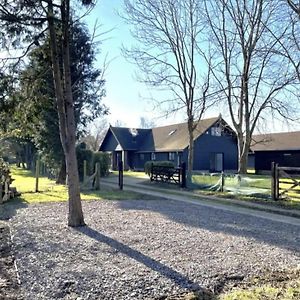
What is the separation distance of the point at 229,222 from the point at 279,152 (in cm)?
2515

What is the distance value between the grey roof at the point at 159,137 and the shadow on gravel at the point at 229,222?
73.5 ft

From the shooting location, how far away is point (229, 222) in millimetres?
10234

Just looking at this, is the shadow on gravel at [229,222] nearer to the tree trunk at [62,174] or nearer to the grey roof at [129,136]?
the tree trunk at [62,174]

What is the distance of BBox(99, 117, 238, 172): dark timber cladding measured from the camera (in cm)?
3722

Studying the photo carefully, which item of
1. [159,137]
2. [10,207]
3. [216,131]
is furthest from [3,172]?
[159,137]

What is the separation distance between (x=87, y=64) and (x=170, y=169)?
27.9ft

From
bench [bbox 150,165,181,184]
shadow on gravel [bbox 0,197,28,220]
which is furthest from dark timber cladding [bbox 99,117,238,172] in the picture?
shadow on gravel [bbox 0,197,28,220]

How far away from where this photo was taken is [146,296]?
4535mm

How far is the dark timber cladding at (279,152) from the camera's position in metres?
32.0

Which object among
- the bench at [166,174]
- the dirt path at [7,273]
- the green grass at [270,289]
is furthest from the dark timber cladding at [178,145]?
the green grass at [270,289]

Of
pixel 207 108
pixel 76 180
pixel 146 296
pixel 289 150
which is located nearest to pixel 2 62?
pixel 76 180

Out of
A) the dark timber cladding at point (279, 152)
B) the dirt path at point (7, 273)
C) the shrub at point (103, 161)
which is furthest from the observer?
the dark timber cladding at point (279, 152)

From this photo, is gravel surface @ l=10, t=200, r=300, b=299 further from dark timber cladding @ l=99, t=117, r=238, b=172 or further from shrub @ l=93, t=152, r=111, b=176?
dark timber cladding @ l=99, t=117, r=238, b=172

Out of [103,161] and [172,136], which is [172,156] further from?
[103,161]
